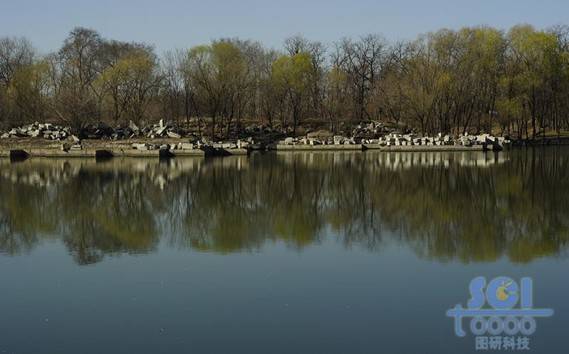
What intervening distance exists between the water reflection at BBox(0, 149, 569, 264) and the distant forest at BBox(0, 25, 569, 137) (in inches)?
827

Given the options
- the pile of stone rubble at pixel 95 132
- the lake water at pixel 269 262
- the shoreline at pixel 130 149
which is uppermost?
the pile of stone rubble at pixel 95 132

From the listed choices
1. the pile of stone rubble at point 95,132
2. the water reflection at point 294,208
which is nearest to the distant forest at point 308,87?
the pile of stone rubble at point 95,132

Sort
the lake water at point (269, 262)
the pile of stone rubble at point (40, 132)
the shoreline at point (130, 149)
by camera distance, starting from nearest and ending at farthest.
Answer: the lake water at point (269, 262), the shoreline at point (130, 149), the pile of stone rubble at point (40, 132)

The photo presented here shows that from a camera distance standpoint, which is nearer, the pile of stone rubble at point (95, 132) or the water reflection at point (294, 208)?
the water reflection at point (294, 208)

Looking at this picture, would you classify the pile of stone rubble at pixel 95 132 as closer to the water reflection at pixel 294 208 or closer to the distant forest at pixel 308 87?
the distant forest at pixel 308 87

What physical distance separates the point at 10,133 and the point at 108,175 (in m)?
22.6

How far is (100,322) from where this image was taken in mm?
9531

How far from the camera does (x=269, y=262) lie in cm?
1285

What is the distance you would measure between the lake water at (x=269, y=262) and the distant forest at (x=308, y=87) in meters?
29.0

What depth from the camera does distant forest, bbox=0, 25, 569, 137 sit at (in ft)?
179

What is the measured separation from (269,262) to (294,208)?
23.1ft

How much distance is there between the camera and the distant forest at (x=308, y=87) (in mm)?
54438

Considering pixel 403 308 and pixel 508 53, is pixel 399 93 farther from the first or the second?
pixel 403 308

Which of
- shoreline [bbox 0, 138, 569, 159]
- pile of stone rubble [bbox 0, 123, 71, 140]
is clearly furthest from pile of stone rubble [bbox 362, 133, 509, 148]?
pile of stone rubble [bbox 0, 123, 71, 140]
